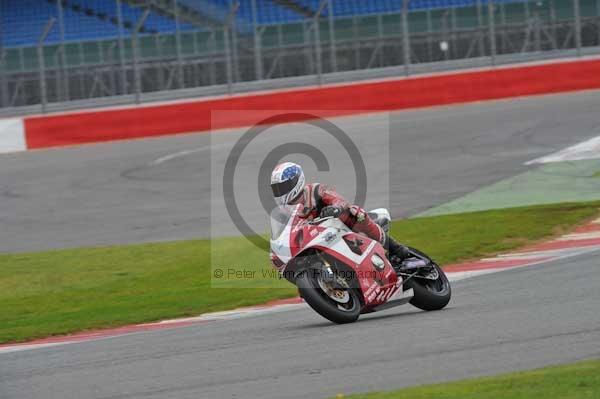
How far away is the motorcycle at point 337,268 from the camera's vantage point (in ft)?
28.8

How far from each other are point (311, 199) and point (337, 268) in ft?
1.93

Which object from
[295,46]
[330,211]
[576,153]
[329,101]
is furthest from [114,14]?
[330,211]

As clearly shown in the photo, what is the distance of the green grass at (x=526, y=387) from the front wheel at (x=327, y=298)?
2411 mm

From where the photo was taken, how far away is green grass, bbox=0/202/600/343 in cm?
1189

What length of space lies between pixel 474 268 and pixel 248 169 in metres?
8.67

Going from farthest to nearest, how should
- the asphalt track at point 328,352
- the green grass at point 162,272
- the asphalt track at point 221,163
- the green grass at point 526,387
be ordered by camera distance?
the asphalt track at point 221,163, the green grass at point 162,272, the asphalt track at point 328,352, the green grass at point 526,387

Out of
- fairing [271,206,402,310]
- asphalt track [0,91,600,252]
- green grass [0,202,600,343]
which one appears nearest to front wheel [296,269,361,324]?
fairing [271,206,402,310]

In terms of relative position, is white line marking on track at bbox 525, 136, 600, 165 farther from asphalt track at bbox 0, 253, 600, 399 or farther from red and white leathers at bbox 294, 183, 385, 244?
red and white leathers at bbox 294, 183, 385, 244

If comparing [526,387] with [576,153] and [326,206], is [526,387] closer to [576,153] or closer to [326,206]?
[326,206]

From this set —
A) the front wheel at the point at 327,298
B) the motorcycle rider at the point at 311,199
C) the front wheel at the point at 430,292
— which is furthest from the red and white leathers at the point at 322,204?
the front wheel at the point at 430,292

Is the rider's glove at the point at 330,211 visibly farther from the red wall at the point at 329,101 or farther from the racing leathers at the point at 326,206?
the red wall at the point at 329,101

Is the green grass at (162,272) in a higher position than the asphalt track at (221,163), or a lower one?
lower

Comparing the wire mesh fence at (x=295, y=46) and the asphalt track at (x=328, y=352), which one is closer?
the asphalt track at (x=328, y=352)

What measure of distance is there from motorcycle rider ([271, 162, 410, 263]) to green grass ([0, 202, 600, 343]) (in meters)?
3.12
